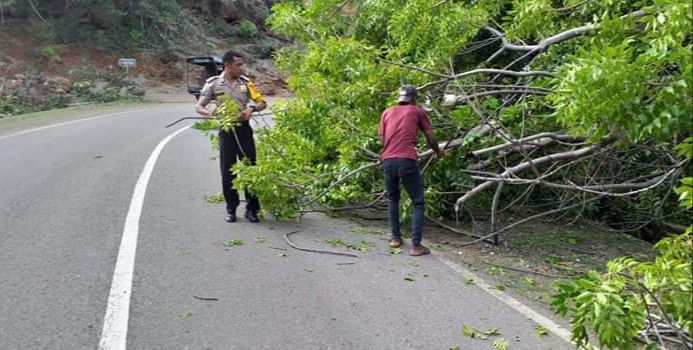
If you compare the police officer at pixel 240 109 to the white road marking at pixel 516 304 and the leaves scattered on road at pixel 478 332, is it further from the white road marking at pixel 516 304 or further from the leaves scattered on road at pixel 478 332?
the leaves scattered on road at pixel 478 332

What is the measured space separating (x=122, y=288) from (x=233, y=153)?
105 inches

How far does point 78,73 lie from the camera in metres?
34.8

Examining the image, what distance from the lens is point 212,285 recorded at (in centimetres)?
531

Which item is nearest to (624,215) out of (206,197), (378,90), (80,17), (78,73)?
(378,90)

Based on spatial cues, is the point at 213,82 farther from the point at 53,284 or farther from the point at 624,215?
the point at 624,215

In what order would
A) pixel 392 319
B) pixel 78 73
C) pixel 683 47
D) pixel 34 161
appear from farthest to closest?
pixel 78 73, pixel 34 161, pixel 392 319, pixel 683 47

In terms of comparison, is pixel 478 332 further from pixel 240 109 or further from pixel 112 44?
pixel 112 44

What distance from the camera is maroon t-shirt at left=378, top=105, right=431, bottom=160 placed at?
257 inches

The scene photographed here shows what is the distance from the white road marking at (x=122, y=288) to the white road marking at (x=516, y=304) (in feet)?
9.09

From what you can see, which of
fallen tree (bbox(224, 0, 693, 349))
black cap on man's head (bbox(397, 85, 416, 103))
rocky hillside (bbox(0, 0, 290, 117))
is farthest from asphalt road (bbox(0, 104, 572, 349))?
rocky hillside (bbox(0, 0, 290, 117))

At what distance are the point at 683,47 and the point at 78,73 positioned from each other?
35144mm

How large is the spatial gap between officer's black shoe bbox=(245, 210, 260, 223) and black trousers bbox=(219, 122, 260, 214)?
0.13 meters

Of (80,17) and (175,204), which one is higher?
(80,17)

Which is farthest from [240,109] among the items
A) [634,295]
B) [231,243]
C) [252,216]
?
[634,295]
